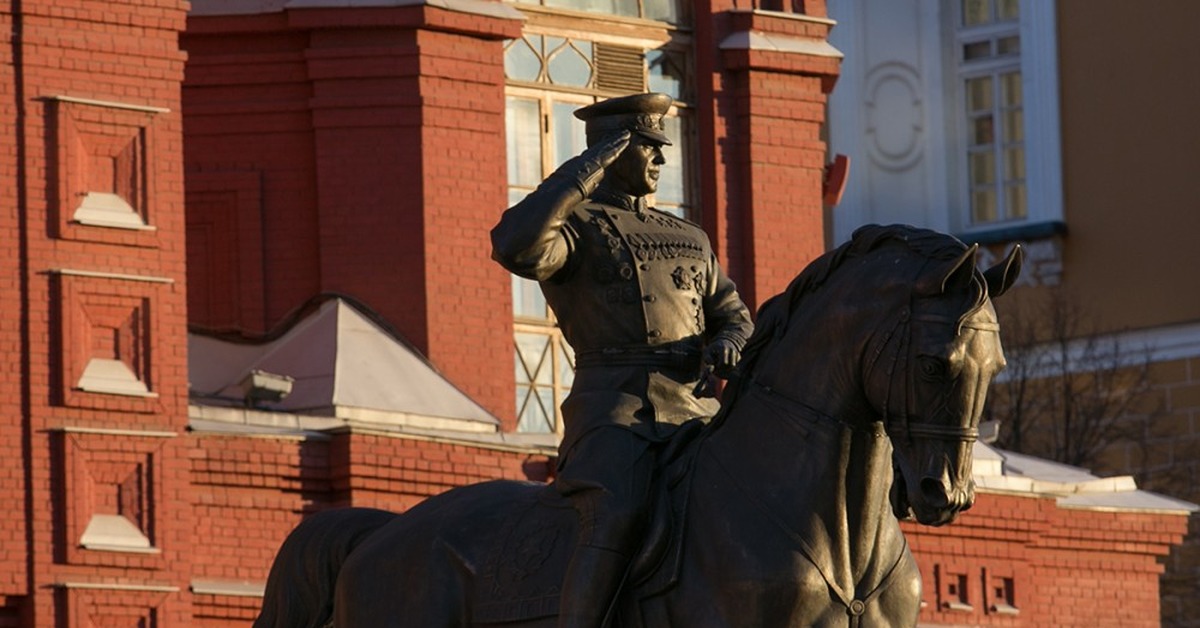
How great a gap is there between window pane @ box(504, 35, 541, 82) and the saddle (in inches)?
A: 661

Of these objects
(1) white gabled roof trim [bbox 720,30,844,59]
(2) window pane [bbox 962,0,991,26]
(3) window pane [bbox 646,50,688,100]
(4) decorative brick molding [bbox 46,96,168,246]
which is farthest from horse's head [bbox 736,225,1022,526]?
(2) window pane [bbox 962,0,991,26]

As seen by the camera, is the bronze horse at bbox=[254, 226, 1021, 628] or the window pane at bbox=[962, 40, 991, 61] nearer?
the bronze horse at bbox=[254, 226, 1021, 628]

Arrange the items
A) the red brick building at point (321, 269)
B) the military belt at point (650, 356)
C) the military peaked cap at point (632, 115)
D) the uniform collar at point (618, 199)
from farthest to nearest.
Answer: the red brick building at point (321, 269), the uniform collar at point (618, 199), the military peaked cap at point (632, 115), the military belt at point (650, 356)

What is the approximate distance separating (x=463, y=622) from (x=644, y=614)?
1223 mm

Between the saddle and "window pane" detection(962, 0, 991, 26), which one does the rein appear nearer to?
the saddle

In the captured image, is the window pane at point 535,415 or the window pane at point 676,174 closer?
the window pane at point 535,415

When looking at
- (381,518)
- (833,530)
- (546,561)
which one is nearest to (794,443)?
(833,530)

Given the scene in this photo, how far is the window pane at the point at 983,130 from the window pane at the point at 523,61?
1317 centimetres

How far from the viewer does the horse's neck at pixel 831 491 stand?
16.2 metres

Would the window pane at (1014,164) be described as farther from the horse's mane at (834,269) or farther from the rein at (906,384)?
the rein at (906,384)

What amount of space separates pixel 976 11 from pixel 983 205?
2180 millimetres

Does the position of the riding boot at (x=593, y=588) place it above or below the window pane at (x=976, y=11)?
below

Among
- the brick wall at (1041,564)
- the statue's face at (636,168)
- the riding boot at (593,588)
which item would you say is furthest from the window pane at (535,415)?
the riding boot at (593,588)

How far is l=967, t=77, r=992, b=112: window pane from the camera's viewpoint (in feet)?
154
